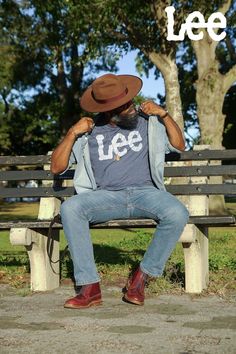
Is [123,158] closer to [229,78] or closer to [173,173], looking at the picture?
[173,173]

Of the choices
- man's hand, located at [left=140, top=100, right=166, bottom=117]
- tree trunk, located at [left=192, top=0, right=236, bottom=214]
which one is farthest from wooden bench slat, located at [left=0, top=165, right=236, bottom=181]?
tree trunk, located at [left=192, top=0, right=236, bottom=214]

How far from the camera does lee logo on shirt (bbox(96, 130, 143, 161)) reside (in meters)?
4.99

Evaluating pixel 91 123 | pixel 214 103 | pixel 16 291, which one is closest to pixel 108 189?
pixel 91 123

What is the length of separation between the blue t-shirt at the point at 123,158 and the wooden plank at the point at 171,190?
67 cm

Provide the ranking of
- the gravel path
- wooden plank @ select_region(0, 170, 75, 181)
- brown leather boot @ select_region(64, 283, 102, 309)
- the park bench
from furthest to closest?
wooden plank @ select_region(0, 170, 75, 181), the park bench, brown leather boot @ select_region(64, 283, 102, 309), the gravel path

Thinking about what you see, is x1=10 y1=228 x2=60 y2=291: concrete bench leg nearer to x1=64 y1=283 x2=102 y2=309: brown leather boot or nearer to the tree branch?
x1=64 y1=283 x2=102 y2=309: brown leather boot

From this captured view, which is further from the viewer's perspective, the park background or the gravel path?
the park background

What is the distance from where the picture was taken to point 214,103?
64.4ft

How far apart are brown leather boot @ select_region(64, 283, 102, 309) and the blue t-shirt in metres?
0.76

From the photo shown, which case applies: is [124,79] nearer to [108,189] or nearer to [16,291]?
[108,189]

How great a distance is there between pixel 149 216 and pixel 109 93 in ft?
3.14

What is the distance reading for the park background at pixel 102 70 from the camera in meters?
7.68

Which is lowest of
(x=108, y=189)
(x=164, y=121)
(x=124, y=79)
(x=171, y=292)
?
(x=171, y=292)

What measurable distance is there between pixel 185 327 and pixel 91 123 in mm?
1741
